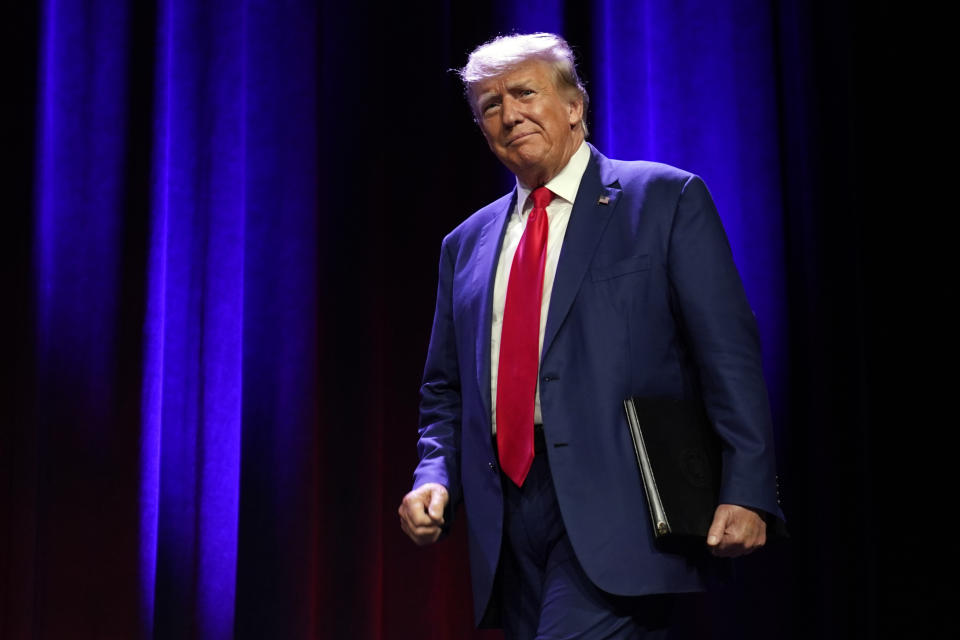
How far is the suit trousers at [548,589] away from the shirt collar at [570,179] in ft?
1.41

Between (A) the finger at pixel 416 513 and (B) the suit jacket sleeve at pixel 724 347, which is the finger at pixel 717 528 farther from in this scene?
(A) the finger at pixel 416 513

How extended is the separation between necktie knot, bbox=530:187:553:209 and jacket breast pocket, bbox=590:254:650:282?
0.64 ft

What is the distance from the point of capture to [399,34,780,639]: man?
148cm

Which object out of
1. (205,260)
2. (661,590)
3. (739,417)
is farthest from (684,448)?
(205,260)

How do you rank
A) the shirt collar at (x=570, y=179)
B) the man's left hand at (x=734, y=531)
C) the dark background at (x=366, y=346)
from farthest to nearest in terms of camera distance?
the dark background at (x=366, y=346), the shirt collar at (x=570, y=179), the man's left hand at (x=734, y=531)

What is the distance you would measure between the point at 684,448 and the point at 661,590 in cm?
21

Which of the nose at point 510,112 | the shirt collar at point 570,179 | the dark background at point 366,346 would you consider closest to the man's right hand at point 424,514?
the shirt collar at point 570,179

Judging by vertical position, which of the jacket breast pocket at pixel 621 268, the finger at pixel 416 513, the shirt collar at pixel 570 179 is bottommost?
the finger at pixel 416 513

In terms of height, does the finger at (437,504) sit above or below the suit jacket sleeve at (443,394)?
below

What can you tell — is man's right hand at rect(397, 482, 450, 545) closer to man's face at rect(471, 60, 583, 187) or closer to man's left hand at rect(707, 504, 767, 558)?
man's left hand at rect(707, 504, 767, 558)

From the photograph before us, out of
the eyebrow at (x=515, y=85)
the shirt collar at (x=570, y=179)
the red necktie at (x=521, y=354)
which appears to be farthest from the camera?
the eyebrow at (x=515, y=85)

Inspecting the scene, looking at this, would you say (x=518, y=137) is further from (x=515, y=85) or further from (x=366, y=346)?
(x=366, y=346)

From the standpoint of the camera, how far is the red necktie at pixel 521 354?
1564 millimetres

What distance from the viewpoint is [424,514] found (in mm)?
1613
